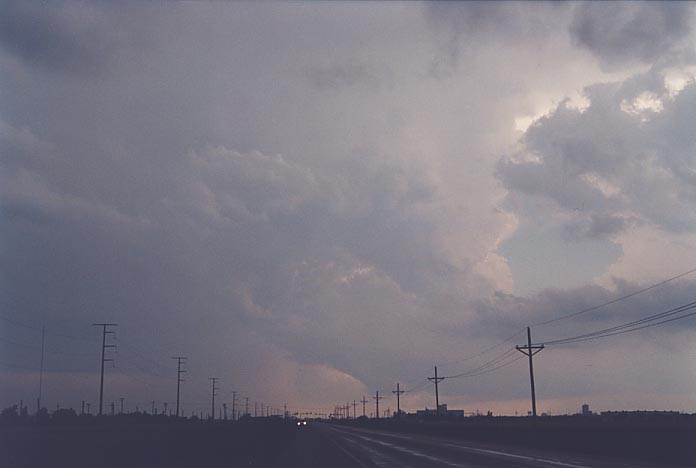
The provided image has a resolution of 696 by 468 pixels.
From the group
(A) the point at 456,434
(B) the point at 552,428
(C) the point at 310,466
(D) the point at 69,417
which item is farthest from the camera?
(D) the point at 69,417

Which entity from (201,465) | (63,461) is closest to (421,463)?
(201,465)

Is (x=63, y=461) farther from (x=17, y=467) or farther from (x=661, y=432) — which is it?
(x=661, y=432)

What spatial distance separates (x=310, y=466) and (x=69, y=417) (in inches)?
4292

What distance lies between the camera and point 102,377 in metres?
105

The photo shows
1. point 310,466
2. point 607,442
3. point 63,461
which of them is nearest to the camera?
point 63,461

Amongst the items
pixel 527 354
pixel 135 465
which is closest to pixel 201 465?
pixel 135 465

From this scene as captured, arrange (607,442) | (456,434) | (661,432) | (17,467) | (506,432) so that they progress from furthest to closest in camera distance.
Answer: (456,434)
(506,432)
(607,442)
(661,432)
(17,467)

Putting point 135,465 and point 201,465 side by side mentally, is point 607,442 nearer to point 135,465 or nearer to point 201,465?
point 201,465

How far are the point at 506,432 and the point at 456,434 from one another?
2163cm

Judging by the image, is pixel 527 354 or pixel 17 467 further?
pixel 527 354

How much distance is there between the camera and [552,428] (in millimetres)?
65375

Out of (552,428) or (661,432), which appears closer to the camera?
(661,432)

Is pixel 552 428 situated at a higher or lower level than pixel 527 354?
lower

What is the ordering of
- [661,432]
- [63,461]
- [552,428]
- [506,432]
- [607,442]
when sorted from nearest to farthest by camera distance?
[63,461]
[661,432]
[607,442]
[552,428]
[506,432]
